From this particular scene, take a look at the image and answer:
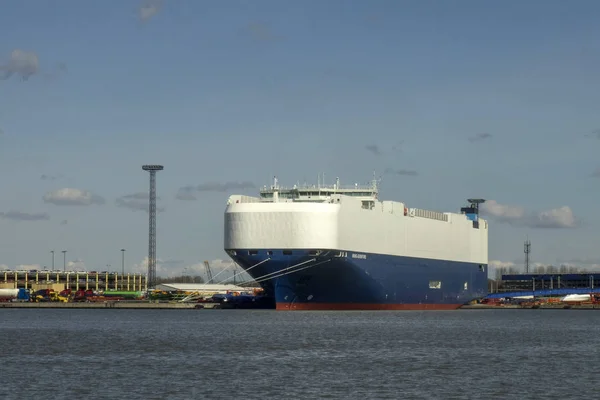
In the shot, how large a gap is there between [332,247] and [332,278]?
10.6ft

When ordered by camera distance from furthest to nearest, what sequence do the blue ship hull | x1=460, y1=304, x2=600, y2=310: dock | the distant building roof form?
the distant building roof, x1=460, y1=304, x2=600, y2=310: dock, the blue ship hull

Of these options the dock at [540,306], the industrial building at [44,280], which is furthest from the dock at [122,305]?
the industrial building at [44,280]

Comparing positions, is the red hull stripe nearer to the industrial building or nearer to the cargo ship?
the cargo ship

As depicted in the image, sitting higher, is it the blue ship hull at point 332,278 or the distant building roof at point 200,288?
the blue ship hull at point 332,278

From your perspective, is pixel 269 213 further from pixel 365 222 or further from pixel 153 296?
pixel 153 296

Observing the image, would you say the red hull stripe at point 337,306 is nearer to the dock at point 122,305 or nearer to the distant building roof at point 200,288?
the dock at point 122,305

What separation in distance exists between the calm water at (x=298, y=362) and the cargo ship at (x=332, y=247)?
1471 cm

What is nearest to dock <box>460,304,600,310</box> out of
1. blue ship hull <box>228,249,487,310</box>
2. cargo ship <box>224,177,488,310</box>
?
cargo ship <box>224,177,488,310</box>

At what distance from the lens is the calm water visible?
39219mm

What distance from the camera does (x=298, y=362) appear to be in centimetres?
4906

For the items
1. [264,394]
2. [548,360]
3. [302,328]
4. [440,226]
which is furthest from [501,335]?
[440,226]

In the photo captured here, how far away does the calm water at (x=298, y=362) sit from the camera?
39219 millimetres

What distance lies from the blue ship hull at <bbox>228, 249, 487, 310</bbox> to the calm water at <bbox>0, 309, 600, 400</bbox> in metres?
14.3

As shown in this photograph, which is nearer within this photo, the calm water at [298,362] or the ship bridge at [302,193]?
the calm water at [298,362]
